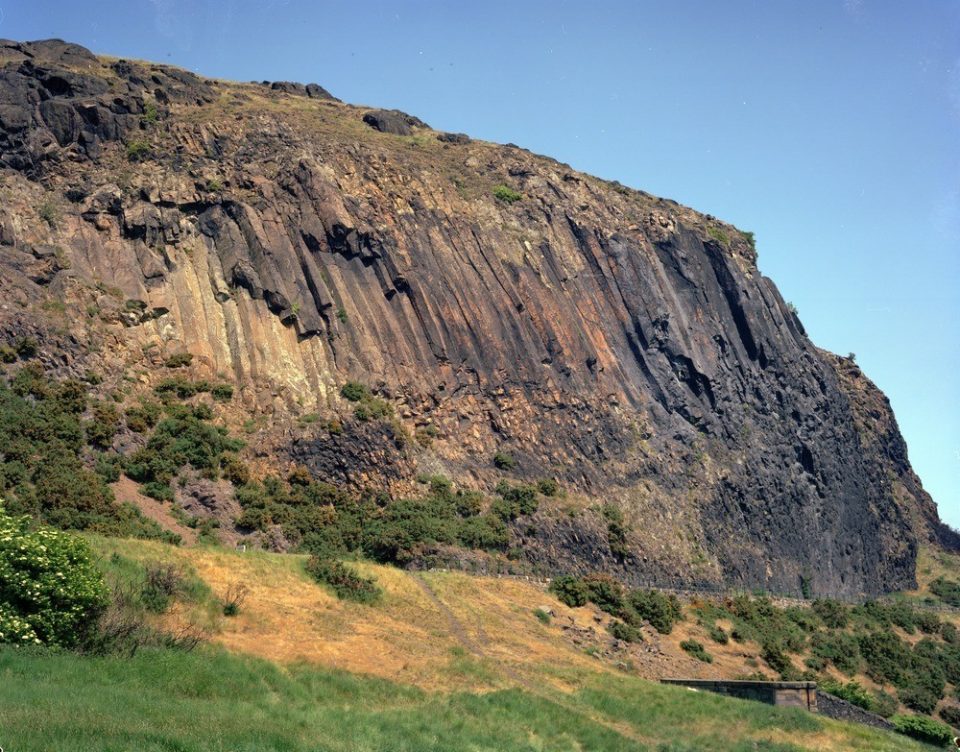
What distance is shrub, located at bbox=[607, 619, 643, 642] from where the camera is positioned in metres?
49.3

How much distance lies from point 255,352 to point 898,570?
206 ft

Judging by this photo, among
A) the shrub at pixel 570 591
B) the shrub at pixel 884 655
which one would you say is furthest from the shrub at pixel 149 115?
the shrub at pixel 884 655

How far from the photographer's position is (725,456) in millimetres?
73188

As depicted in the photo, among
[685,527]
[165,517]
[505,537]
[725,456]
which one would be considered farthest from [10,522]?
[725,456]

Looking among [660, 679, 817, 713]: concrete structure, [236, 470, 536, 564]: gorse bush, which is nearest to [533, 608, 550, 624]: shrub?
[236, 470, 536, 564]: gorse bush

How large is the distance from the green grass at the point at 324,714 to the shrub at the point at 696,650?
1146 centimetres

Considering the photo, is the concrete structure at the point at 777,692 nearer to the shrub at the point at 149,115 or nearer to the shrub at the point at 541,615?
the shrub at the point at 541,615

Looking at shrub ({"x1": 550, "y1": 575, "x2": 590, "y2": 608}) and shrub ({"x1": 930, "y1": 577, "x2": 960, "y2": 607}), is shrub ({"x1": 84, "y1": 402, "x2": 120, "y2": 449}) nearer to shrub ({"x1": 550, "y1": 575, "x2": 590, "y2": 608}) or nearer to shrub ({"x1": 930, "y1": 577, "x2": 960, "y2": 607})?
shrub ({"x1": 550, "y1": 575, "x2": 590, "y2": 608})

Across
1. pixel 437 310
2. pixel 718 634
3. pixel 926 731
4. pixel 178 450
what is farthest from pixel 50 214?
pixel 926 731

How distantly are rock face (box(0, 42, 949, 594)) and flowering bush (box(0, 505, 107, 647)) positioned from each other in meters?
25.3

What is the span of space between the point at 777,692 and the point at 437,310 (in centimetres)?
3521

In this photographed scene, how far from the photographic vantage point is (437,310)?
219 ft

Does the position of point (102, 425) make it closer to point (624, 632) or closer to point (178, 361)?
point (178, 361)

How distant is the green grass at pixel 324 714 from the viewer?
22.0 meters
